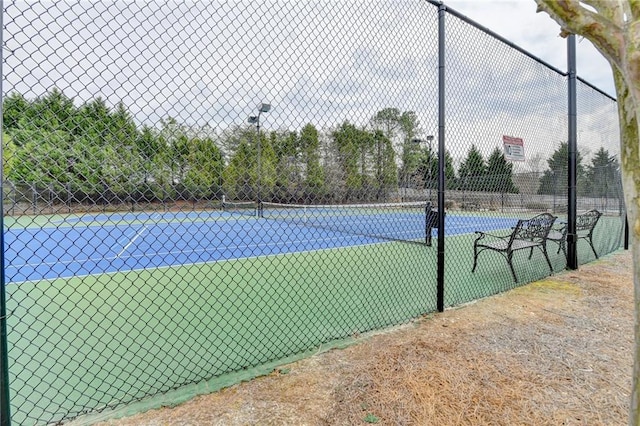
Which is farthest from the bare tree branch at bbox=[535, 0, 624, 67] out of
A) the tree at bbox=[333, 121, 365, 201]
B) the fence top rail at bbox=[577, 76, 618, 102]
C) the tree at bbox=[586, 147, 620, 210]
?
the tree at bbox=[586, 147, 620, 210]

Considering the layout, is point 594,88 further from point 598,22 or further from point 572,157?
point 598,22

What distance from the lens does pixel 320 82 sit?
2738 mm

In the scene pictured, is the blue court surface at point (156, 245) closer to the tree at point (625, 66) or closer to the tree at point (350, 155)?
the tree at point (350, 155)

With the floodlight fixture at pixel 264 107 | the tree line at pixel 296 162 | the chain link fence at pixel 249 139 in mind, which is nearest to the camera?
the chain link fence at pixel 249 139

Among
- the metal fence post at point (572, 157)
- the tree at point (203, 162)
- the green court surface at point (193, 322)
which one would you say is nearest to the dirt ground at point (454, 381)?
the green court surface at point (193, 322)

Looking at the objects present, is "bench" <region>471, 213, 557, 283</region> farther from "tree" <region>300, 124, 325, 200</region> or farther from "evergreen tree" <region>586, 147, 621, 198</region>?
"tree" <region>300, 124, 325, 200</region>

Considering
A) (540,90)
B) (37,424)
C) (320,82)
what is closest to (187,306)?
(37,424)

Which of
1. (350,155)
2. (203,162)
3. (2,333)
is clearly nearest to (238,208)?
(350,155)

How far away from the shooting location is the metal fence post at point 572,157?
15.4 ft

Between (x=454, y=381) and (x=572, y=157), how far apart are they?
13.9ft

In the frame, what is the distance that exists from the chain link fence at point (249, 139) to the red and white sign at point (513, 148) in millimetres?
27

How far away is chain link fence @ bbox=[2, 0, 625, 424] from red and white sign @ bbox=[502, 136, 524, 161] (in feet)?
0.09

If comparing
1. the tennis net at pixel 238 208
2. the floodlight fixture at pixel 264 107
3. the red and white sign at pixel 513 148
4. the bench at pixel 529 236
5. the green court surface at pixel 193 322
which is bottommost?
the green court surface at pixel 193 322

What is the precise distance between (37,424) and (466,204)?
363 inches
